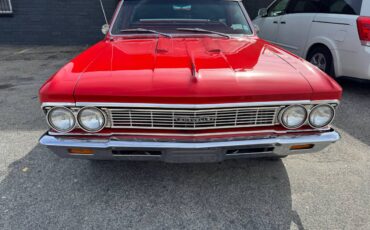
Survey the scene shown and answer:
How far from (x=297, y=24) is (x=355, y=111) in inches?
91.1

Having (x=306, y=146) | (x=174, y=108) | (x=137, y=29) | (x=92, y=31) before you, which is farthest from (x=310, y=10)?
(x=92, y=31)

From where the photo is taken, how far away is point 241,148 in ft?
7.18

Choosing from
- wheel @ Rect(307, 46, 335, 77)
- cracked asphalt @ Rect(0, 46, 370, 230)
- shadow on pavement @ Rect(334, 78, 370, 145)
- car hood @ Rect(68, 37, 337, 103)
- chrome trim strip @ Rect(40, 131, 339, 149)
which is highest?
car hood @ Rect(68, 37, 337, 103)

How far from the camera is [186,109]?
6.83 ft

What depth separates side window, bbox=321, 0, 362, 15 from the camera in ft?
15.7

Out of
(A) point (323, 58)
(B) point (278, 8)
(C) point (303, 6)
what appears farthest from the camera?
(B) point (278, 8)

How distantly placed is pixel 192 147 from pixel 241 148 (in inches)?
14.1

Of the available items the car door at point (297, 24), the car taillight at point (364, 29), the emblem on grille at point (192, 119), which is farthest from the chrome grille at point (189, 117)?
the car door at point (297, 24)

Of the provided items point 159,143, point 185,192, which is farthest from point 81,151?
point 185,192

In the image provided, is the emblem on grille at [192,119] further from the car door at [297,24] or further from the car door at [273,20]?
the car door at [273,20]

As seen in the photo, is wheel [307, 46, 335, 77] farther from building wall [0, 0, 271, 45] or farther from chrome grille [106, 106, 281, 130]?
building wall [0, 0, 271, 45]

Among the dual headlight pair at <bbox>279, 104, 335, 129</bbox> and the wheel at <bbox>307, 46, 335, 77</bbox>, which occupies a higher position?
the dual headlight pair at <bbox>279, 104, 335, 129</bbox>

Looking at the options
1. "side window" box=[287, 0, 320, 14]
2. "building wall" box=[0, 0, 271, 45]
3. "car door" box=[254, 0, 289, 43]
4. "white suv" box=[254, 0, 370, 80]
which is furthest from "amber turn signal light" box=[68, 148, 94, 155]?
"building wall" box=[0, 0, 271, 45]

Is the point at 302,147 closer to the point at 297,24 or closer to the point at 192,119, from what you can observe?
the point at 192,119
